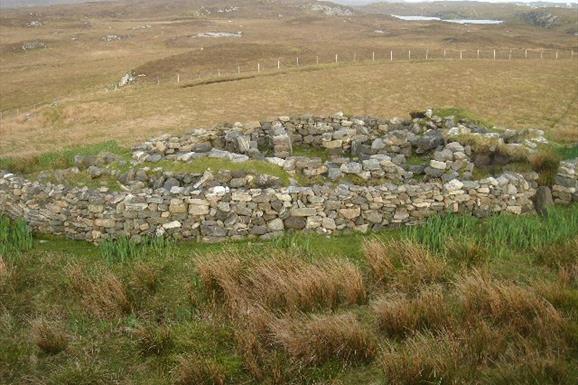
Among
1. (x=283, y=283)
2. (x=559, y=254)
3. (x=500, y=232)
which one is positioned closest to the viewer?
(x=283, y=283)

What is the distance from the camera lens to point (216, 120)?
113 ft

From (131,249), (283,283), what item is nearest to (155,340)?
(283,283)

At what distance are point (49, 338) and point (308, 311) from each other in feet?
12.6

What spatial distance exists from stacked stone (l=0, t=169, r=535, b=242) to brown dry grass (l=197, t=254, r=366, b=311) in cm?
261

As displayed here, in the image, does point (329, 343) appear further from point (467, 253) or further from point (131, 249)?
point (131, 249)

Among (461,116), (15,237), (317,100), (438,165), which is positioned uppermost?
(461,116)

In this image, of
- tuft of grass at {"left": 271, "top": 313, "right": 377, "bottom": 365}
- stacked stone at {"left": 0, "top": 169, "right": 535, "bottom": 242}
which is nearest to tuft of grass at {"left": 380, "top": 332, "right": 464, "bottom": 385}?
tuft of grass at {"left": 271, "top": 313, "right": 377, "bottom": 365}

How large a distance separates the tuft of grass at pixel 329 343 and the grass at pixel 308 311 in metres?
0.02

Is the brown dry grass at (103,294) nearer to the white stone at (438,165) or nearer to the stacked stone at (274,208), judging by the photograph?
the stacked stone at (274,208)

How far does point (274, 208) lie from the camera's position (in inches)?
456

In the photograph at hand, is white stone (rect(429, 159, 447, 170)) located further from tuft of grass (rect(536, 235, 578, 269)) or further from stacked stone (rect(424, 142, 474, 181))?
tuft of grass (rect(536, 235, 578, 269))

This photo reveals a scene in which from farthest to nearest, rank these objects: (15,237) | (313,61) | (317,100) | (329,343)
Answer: (313,61)
(317,100)
(15,237)
(329,343)

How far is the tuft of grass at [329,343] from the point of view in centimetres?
639

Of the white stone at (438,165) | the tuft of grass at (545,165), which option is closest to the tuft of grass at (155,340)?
the white stone at (438,165)
